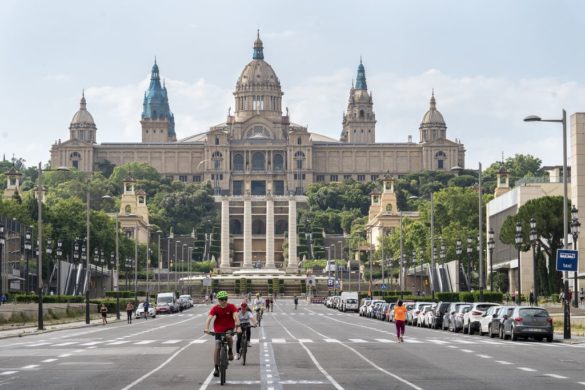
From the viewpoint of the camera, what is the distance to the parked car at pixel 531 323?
49000 millimetres

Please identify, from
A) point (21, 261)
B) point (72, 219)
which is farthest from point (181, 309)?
point (72, 219)

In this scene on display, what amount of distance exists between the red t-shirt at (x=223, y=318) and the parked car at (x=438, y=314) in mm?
38972

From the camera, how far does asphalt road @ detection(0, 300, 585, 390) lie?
27.8 meters

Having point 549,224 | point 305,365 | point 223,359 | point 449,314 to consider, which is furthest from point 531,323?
point 549,224

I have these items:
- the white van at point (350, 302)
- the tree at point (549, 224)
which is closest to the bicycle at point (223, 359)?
the tree at point (549, 224)

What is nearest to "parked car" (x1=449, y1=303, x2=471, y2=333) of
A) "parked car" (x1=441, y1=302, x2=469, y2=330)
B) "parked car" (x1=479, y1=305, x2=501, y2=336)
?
"parked car" (x1=441, y1=302, x2=469, y2=330)

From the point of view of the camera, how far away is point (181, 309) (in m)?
124

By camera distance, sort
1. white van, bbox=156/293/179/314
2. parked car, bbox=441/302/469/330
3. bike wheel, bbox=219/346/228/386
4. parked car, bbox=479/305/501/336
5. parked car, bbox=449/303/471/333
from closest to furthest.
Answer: bike wheel, bbox=219/346/228/386, parked car, bbox=479/305/501/336, parked car, bbox=449/303/471/333, parked car, bbox=441/302/469/330, white van, bbox=156/293/179/314

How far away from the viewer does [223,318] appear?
28.6 meters

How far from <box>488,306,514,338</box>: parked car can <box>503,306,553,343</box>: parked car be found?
128 centimetres

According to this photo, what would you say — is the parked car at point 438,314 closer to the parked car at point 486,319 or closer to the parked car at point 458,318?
the parked car at point 458,318

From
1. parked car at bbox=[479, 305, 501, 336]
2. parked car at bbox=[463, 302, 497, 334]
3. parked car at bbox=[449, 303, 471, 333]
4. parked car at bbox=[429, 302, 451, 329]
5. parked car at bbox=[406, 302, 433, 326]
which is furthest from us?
parked car at bbox=[406, 302, 433, 326]

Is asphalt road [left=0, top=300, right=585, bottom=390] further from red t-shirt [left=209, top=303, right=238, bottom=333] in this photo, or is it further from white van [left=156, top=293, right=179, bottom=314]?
white van [left=156, top=293, right=179, bottom=314]

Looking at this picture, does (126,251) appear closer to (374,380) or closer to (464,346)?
(464,346)
